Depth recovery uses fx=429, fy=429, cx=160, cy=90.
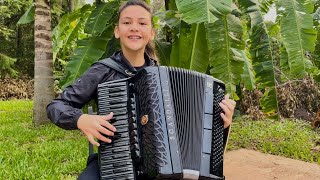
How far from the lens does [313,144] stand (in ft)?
20.1

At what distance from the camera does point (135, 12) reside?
7.55 ft

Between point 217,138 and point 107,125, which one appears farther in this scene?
point 217,138

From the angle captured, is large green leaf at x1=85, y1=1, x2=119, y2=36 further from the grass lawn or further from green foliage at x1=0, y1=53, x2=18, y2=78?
green foliage at x1=0, y1=53, x2=18, y2=78

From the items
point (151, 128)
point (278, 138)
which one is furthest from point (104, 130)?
point (278, 138)

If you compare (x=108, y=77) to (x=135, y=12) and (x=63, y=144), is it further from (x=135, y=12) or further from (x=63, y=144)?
(x=63, y=144)

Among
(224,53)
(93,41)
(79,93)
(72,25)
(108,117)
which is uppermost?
(72,25)

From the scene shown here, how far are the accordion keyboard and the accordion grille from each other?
0.76 ft

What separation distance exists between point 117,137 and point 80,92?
381mm

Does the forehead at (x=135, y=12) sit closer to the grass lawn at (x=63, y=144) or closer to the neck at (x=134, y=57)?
the neck at (x=134, y=57)

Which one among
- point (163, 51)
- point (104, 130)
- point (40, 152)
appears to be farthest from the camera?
point (40, 152)

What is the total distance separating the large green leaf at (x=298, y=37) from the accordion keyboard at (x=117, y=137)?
6.16 feet

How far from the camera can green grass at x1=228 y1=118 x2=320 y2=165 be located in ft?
18.2

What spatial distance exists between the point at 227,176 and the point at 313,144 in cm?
239

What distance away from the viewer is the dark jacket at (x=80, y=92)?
210 centimetres
